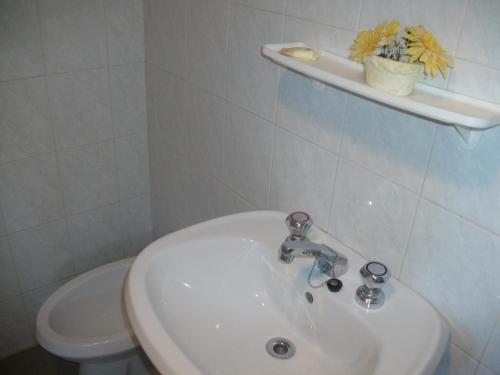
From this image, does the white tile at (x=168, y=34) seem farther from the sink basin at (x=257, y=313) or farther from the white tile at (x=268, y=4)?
the sink basin at (x=257, y=313)

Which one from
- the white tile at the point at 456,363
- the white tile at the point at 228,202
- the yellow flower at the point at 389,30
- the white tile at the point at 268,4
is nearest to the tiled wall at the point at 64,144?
the white tile at the point at 228,202

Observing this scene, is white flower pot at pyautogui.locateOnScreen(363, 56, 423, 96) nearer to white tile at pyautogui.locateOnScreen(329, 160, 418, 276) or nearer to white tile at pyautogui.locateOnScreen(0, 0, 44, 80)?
white tile at pyautogui.locateOnScreen(329, 160, 418, 276)

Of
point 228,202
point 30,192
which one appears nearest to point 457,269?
point 228,202

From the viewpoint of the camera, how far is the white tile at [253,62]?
3.95 feet

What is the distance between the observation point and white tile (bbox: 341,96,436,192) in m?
0.93

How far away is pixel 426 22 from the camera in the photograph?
0.86 m

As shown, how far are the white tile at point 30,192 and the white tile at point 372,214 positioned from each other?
1.11 meters

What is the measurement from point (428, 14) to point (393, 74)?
0.50 feet

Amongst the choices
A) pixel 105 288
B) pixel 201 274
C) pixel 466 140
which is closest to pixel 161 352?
pixel 201 274

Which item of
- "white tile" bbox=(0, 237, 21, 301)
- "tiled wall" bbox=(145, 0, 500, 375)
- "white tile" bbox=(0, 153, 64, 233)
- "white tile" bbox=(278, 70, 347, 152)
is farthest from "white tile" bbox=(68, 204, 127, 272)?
"white tile" bbox=(278, 70, 347, 152)

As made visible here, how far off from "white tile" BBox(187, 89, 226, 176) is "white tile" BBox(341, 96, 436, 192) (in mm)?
506

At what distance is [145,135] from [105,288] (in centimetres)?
62

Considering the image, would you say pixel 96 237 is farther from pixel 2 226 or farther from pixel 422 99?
pixel 422 99

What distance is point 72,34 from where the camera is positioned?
1603 mm
